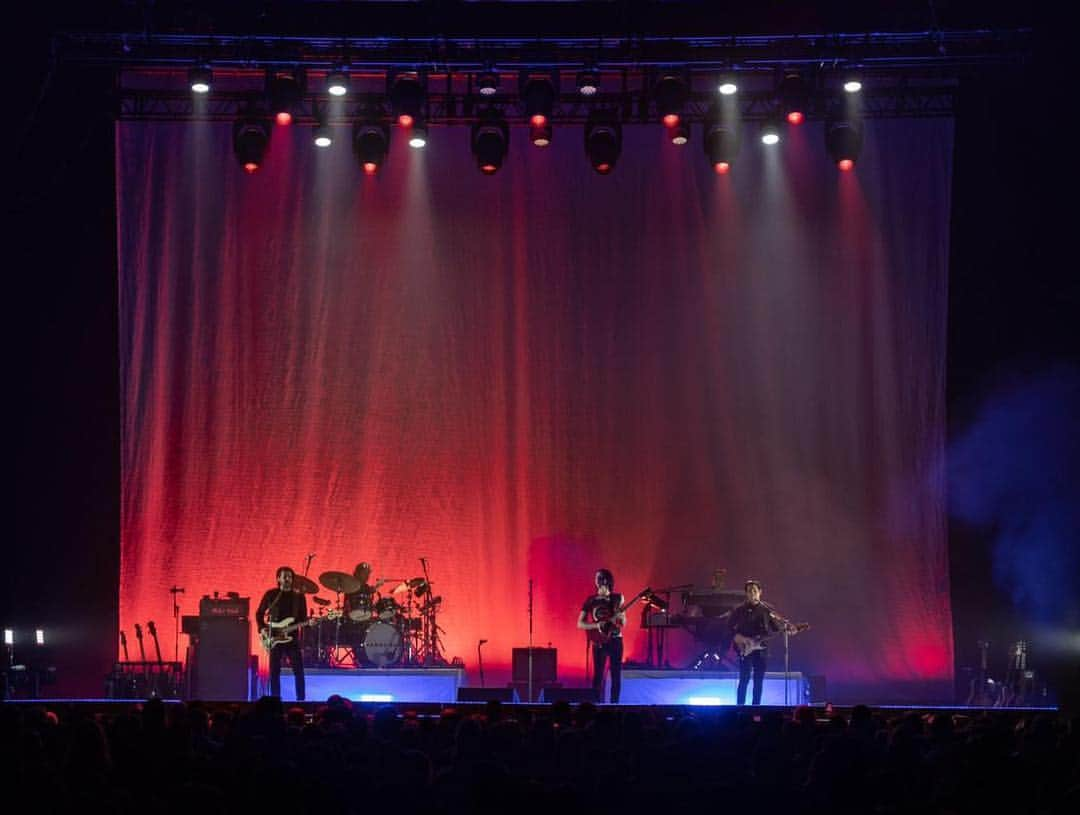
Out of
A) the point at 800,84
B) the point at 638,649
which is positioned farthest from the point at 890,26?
the point at 638,649

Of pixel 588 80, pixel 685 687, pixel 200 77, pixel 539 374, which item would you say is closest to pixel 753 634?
pixel 685 687

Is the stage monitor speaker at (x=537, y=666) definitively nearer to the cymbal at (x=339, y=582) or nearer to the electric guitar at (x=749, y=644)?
the cymbal at (x=339, y=582)

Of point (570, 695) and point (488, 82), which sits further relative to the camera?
point (488, 82)

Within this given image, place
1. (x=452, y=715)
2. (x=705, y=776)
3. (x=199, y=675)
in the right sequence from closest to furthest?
(x=705, y=776)
(x=452, y=715)
(x=199, y=675)

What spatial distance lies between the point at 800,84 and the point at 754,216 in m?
2.76

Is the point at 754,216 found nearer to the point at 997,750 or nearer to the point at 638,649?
the point at 638,649

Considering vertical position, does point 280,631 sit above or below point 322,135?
below

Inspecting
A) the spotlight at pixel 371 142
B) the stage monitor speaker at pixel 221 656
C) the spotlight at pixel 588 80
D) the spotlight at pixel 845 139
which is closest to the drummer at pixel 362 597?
the stage monitor speaker at pixel 221 656

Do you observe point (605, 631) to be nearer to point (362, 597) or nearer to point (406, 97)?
point (362, 597)

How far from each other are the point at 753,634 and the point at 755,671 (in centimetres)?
37

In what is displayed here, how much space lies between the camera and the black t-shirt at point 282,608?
12.8 m

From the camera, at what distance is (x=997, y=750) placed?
5934 millimetres

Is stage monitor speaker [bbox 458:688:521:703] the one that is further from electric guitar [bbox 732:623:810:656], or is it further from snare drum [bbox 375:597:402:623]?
electric guitar [bbox 732:623:810:656]

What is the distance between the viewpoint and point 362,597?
1469cm
